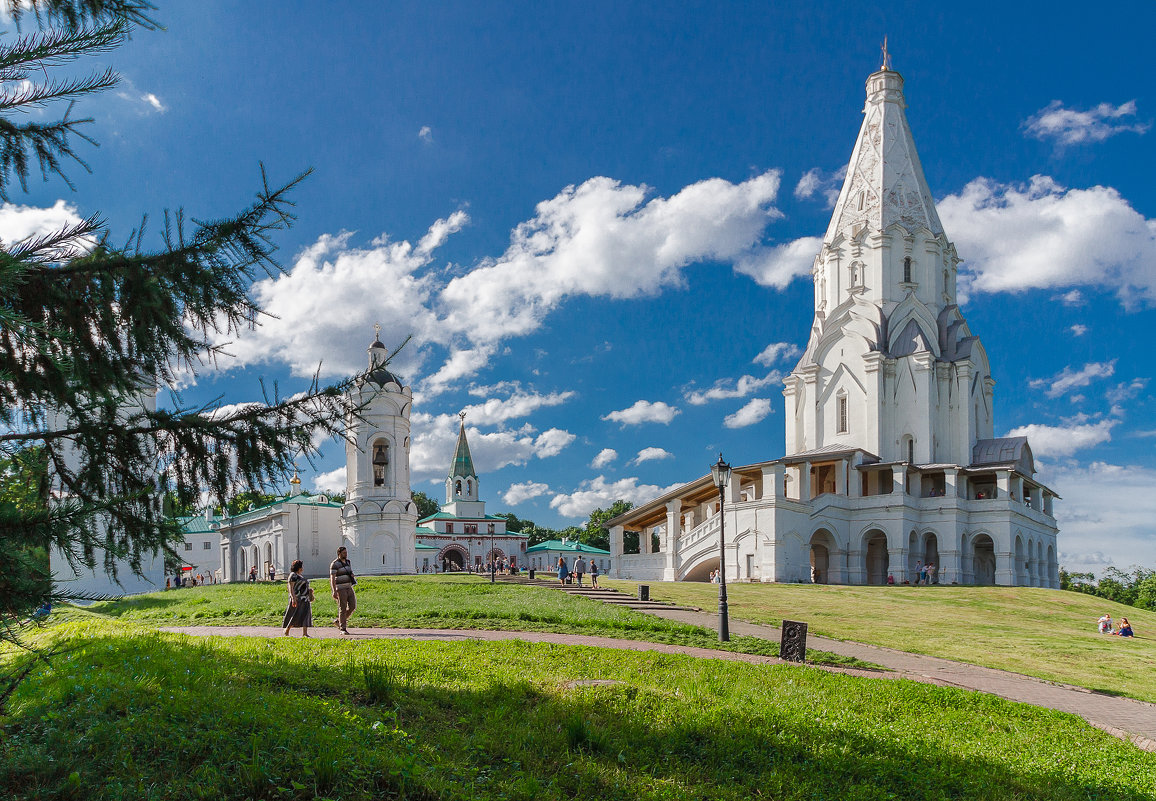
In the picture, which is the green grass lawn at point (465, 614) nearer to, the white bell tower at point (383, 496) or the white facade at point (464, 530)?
the white bell tower at point (383, 496)

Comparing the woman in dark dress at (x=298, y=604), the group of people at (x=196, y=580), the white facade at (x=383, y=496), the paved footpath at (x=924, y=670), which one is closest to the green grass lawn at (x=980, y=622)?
the paved footpath at (x=924, y=670)

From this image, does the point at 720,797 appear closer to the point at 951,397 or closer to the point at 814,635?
the point at 814,635

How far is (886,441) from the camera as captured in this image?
46969 millimetres

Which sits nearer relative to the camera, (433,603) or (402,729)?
(402,729)

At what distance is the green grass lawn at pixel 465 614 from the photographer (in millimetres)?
15773

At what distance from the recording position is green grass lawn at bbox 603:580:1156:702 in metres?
15.1

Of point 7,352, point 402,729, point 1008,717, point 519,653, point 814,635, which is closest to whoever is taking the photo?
point 7,352

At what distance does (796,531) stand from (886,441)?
1006cm

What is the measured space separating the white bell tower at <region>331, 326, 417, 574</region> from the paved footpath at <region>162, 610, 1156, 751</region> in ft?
89.3

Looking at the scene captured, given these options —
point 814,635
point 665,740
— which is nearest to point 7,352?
point 665,740

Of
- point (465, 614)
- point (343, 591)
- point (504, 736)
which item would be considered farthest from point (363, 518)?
point (504, 736)

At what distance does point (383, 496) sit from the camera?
4531 centimetres

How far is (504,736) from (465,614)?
11.9m

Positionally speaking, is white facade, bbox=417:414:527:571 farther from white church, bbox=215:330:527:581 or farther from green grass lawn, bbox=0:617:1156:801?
green grass lawn, bbox=0:617:1156:801
